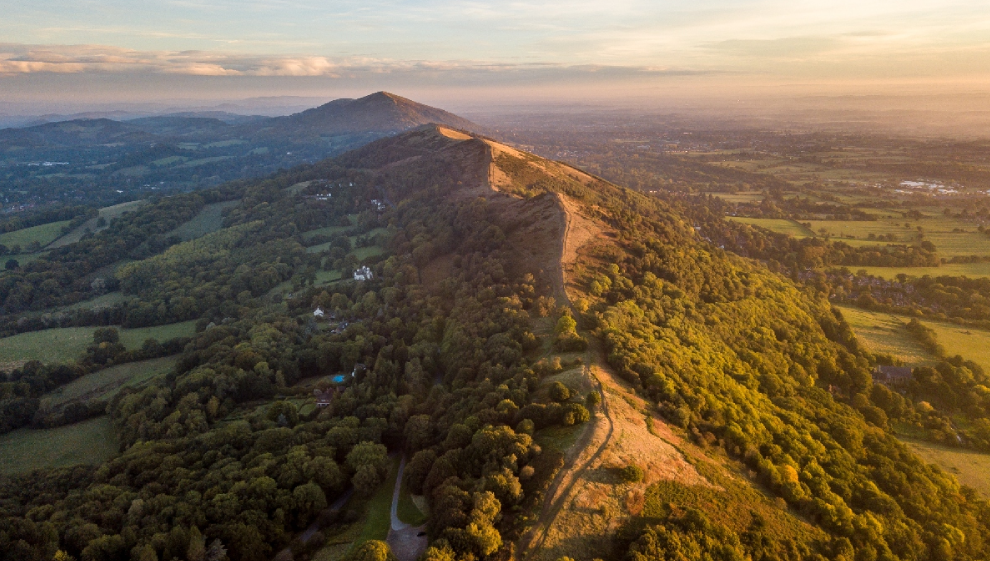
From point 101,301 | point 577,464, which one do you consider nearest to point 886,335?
point 577,464

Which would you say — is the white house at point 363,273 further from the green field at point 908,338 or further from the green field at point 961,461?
the green field at point 908,338

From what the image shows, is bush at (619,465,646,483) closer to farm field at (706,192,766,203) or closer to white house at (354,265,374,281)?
white house at (354,265,374,281)

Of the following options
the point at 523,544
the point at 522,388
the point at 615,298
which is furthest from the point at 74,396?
the point at 615,298

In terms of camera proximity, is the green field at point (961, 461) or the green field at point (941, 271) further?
the green field at point (941, 271)

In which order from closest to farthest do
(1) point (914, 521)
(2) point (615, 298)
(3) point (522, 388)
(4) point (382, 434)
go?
(1) point (914, 521) → (3) point (522, 388) → (4) point (382, 434) → (2) point (615, 298)

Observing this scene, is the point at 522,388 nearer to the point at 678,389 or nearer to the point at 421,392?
the point at 678,389

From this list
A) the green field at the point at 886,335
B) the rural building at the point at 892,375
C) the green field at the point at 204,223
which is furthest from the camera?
the green field at the point at 204,223

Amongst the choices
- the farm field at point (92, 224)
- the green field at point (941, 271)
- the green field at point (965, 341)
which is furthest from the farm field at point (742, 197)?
the farm field at point (92, 224)
